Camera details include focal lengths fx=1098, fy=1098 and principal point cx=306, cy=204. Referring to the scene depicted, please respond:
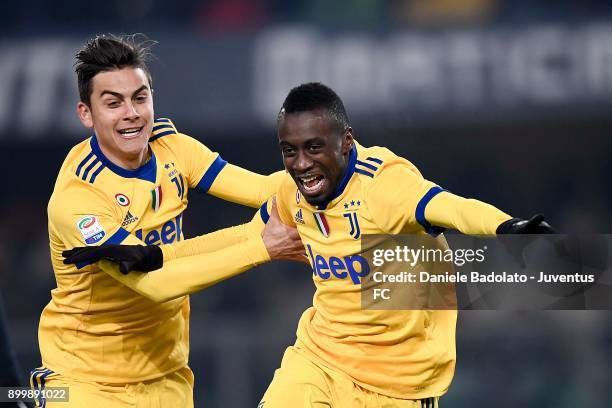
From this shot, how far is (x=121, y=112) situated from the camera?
14.0 ft

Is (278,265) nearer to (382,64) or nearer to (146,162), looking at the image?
(382,64)

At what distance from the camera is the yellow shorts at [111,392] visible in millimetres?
4316

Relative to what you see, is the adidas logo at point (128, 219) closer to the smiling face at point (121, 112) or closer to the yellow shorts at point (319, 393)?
the smiling face at point (121, 112)

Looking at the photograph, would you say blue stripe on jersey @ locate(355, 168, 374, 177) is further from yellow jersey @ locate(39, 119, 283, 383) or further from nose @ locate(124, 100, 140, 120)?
nose @ locate(124, 100, 140, 120)

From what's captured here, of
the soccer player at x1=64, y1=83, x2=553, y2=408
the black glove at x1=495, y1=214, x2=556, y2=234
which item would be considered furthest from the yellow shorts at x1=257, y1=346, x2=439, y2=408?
the black glove at x1=495, y1=214, x2=556, y2=234

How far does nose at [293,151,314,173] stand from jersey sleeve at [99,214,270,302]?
38 cm

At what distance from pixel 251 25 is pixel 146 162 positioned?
18.3 ft

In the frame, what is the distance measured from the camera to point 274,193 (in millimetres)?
4504

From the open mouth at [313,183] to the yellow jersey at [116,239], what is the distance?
55 cm

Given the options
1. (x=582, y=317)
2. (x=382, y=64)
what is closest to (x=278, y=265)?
(x=382, y=64)

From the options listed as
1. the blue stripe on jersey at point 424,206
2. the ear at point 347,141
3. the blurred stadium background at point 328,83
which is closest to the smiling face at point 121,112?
the ear at point 347,141

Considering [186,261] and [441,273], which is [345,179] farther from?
[186,261]

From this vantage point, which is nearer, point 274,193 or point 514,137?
point 274,193

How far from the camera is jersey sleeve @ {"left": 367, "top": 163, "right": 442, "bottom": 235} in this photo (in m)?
3.80
